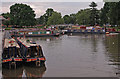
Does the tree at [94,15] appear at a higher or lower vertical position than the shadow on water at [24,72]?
higher

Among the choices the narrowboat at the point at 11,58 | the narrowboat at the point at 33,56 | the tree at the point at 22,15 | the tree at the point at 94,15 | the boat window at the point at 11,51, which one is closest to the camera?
the narrowboat at the point at 11,58

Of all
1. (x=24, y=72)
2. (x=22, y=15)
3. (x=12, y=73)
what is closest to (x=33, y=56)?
(x=24, y=72)

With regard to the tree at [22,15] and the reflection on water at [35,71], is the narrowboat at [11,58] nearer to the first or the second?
the reflection on water at [35,71]

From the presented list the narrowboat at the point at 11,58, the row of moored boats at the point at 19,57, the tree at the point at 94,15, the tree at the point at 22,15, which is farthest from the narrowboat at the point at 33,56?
the tree at the point at 94,15

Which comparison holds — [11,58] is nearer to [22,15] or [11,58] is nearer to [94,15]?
[22,15]

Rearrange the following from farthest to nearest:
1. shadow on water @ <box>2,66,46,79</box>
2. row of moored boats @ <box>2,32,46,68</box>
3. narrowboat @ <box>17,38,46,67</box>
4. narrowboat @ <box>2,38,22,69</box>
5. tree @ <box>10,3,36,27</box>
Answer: tree @ <box>10,3,36,27</box> → narrowboat @ <box>17,38,46,67</box> → row of moored boats @ <box>2,32,46,68</box> → narrowboat @ <box>2,38,22,69</box> → shadow on water @ <box>2,66,46,79</box>

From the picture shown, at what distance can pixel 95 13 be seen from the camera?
121625 mm

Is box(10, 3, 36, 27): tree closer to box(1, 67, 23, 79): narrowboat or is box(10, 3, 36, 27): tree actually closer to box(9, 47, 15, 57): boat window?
box(9, 47, 15, 57): boat window

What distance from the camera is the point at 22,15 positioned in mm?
115625

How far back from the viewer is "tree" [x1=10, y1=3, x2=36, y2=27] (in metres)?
115

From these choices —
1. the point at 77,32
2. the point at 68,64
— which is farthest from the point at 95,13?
the point at 68,64

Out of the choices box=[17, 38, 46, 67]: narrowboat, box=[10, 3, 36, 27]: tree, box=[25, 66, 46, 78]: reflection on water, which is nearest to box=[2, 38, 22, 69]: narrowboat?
box=[17, 38, 46, 67]: narrowboat

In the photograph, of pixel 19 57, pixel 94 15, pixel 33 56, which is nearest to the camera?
pixel 19 57

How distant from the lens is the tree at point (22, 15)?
378ft
